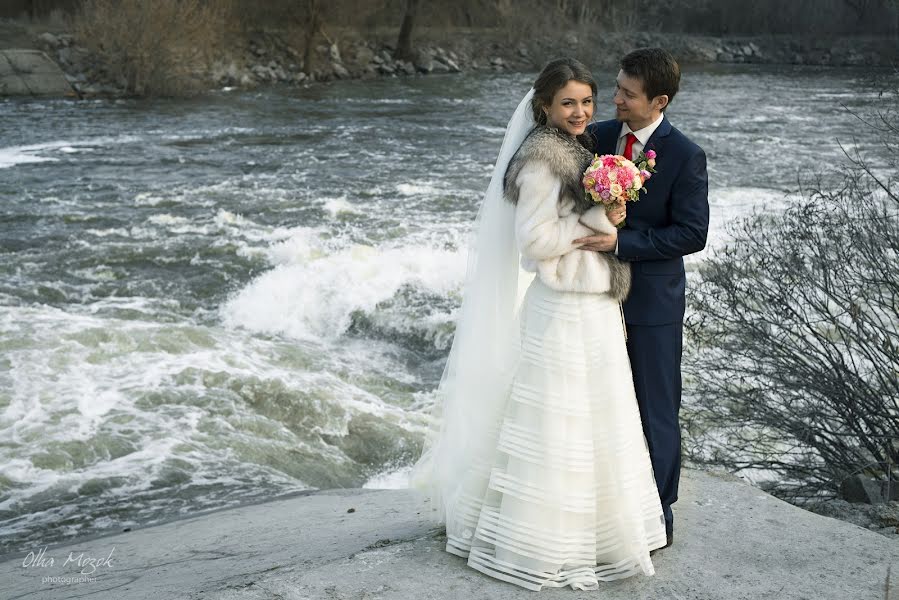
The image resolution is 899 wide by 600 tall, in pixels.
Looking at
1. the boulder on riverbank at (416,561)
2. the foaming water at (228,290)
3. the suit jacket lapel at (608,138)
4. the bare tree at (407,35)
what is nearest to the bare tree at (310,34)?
the bare tree at (407,35)

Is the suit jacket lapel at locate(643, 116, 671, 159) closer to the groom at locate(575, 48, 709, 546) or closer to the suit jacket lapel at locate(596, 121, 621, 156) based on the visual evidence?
the groom at locate(575, 48, 709, 546)

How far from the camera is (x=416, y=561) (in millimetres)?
3748

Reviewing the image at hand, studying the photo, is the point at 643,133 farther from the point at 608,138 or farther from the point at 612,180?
the point at 612,180

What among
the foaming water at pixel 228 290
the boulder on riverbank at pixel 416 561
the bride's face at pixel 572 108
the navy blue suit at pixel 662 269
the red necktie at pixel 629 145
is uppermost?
the bride's face at pixel 572 108

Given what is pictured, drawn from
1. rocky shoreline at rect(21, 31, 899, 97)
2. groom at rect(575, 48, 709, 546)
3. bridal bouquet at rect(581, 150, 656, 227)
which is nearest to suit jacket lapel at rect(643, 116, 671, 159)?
groom at rect(575, 48, 709, 546)

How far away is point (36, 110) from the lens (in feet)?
79.9

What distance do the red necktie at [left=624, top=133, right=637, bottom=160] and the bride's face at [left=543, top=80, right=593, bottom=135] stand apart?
246 mm

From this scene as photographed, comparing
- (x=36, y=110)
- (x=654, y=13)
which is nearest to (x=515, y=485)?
(x=36, y=110)

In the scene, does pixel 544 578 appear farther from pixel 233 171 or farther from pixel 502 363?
pixel 233 171

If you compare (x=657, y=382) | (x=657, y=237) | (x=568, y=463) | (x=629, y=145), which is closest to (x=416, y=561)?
(x=568, y=463)

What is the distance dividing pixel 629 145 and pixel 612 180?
0.42m

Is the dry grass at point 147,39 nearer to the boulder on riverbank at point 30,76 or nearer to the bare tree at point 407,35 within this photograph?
the boulder on riverbank at point 30,76

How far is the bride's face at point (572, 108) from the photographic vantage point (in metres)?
3.53

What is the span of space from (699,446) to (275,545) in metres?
3.82
